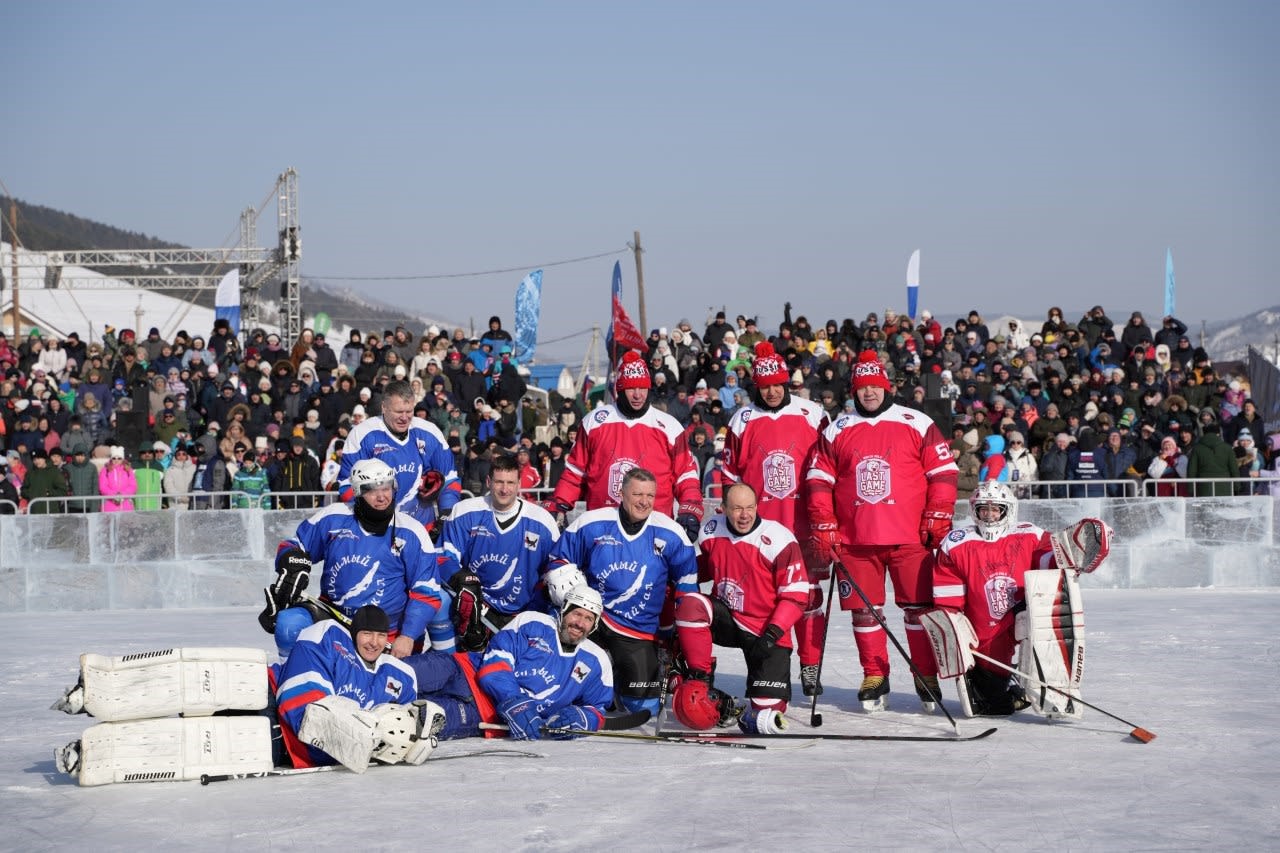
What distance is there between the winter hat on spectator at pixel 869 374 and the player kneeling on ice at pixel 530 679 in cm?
198

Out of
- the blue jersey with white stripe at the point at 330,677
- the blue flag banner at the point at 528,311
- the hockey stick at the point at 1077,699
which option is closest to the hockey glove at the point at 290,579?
the blue jersey with white stripe at the point at 330,677

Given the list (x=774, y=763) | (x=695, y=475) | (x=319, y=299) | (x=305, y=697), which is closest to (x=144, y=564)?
(x=695, y=475)

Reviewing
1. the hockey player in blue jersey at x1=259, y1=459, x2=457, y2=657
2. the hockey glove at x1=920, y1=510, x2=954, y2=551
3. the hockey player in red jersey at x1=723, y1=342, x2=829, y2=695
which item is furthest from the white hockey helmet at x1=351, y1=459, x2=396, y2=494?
the hockey glove at x1=920, y1=510, x2=954, y2=551

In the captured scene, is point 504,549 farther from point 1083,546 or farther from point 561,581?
point 1083,546

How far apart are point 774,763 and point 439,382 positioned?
11303mm

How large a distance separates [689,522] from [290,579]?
2.38 m

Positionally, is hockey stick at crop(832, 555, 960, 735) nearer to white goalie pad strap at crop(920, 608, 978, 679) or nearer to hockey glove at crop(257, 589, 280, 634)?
white goalie pad strap at crop(920, 608, 978, 679)

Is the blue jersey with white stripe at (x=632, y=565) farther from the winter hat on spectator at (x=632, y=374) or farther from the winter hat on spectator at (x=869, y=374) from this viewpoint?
the winter hat on spectator at (x=869, y=374)

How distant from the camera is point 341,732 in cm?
619

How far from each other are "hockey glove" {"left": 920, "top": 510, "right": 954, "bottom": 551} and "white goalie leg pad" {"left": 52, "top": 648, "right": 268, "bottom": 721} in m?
3.50

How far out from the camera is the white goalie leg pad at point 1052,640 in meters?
7.46

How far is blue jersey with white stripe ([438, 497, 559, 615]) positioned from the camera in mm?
8156

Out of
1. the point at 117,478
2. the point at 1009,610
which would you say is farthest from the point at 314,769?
the point at 117,478

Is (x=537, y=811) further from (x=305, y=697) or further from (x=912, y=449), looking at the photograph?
(x=912, y=449)
